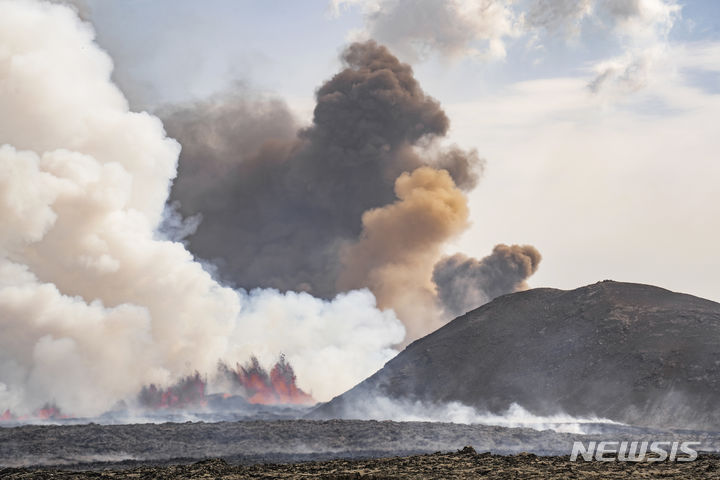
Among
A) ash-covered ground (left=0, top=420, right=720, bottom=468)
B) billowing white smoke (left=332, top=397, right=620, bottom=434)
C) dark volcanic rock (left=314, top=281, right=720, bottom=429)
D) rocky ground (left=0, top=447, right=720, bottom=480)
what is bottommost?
rocky ground (left=0, top=447, right=720, bottom=480)

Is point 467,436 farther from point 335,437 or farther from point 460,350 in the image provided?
point 460,350

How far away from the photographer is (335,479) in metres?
43.2

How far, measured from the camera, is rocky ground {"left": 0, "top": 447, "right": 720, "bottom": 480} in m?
41.7

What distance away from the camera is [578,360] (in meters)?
122

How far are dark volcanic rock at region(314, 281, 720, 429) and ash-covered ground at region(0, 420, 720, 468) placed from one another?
18.1 meters

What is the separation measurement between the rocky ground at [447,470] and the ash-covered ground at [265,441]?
20.7 m

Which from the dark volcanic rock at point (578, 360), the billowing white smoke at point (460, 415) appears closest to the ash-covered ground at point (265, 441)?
the billowing white smoke at point (460, 415)

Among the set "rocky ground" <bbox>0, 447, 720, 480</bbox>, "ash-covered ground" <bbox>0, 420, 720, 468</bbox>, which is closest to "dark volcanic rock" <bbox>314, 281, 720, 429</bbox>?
"ash-covered ground" <bbox>0, 420, 720, 468</bbox>

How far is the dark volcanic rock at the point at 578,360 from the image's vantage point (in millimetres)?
108750

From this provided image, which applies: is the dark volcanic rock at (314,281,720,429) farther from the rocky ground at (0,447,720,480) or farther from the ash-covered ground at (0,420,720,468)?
the rocky ground at (0,447,720,480)

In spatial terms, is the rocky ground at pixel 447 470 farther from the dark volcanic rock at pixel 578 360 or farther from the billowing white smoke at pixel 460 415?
the dark volcanic rock at pixel 578 360

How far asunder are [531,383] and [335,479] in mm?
80817

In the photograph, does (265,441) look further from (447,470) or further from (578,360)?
(578,360)

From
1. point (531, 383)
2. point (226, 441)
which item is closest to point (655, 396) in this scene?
point (531, 383)
